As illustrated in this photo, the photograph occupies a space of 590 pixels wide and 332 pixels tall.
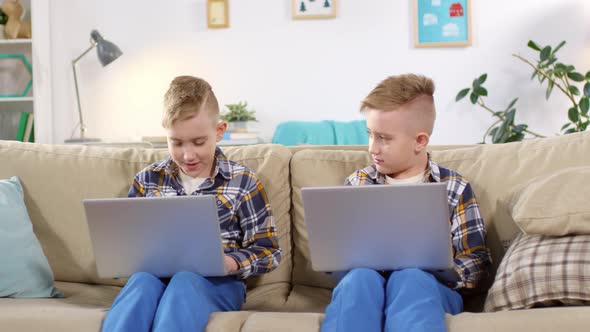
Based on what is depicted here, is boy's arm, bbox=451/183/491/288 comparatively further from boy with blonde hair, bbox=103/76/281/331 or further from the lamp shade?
the lamp shade

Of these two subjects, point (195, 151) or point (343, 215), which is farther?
point (195, 151)

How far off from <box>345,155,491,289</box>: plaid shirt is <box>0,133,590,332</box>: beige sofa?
0.09m

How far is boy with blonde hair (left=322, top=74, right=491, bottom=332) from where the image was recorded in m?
1.30

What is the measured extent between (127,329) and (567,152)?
43.5 inches

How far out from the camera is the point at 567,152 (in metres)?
1.70

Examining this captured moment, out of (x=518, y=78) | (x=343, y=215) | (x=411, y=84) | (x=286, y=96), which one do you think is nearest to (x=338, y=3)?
(x=286, y=96)

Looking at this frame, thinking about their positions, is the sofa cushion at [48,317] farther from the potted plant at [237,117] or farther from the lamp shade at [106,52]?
the lamp shade at [106,52]

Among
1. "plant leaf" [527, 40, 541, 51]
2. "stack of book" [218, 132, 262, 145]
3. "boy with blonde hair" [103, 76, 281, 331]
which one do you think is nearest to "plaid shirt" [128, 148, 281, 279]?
"boy with blonde hair" [103, 76, 281, 331]

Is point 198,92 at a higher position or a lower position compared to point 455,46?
lower

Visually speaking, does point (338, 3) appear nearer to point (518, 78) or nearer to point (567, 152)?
point (518, 78)

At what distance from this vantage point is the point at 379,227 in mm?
1354

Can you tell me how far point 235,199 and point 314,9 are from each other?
256 cm

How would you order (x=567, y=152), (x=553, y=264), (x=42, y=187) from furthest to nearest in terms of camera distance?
(x=42, y=187), (x=567, y=152), (x=553, y=264)

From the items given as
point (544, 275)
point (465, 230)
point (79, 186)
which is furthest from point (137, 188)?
point (544, 275)
